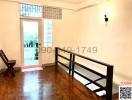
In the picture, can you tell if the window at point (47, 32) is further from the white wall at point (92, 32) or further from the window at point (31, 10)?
the window at point (31, 10)

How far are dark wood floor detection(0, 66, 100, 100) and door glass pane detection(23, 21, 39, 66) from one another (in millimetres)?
963

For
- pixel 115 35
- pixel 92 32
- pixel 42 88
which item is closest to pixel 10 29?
pixel 42 88

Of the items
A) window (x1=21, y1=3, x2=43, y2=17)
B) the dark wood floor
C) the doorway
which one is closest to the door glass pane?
the doorway

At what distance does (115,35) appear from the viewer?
173 inches

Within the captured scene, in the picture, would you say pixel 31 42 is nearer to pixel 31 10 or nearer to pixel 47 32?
pixel 47 32

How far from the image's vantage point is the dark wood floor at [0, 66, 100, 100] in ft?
10.7

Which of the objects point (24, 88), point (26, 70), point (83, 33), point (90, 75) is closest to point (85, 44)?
point (83, 33)

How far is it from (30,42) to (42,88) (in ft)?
8.23

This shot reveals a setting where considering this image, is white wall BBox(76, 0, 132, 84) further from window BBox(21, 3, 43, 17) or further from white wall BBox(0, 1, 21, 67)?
white wall BBox(0, 1, 21, 67)

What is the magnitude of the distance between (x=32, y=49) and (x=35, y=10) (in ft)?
5.19

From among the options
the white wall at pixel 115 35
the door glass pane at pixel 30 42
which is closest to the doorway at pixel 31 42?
the door glass pane at pixel 30 42

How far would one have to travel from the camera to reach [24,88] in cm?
371

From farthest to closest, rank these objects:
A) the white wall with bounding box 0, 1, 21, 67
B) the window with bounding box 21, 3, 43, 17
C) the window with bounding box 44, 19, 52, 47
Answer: the window with bounding box 44, 19, 52, 47 → the window with bounding box 21, 3, 43, 17 → the white wall with bounding box 0, 1, 21, 67

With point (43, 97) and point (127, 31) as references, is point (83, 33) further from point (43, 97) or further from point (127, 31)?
point (43, 97)
